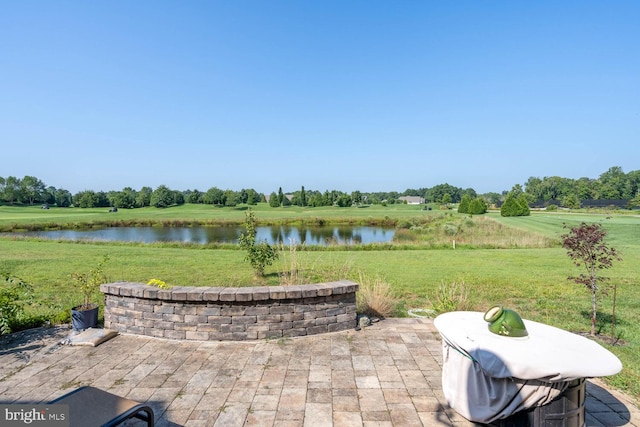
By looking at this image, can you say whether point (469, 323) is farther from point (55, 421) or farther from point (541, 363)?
point (55, 421)

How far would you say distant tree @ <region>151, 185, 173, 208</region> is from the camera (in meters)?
63.3

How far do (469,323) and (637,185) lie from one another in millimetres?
98485

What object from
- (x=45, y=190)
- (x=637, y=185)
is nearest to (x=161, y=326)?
(x=45, y=190)

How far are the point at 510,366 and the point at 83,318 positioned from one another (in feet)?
16.9

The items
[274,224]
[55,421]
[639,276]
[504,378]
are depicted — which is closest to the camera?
[55,421]

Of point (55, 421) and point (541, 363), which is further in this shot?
point (541, 363)

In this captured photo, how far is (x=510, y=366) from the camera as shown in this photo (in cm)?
206

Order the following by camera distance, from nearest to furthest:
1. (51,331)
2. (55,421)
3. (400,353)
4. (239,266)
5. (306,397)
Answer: (55,421) < (306,397) < (400,353) < (51,331) < (239,266)

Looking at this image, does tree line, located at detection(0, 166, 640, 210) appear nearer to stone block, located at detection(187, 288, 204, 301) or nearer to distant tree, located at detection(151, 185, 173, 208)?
distant tree, located at detection(151, 185, 173, 208)

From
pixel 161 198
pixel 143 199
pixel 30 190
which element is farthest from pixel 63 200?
pixel 161 198

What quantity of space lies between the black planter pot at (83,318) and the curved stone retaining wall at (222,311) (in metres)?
0.35

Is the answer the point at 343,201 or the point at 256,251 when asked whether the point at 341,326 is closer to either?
the point at 256,251

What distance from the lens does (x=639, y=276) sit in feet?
27.8

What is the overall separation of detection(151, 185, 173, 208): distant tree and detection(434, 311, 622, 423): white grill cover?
6934 cm
